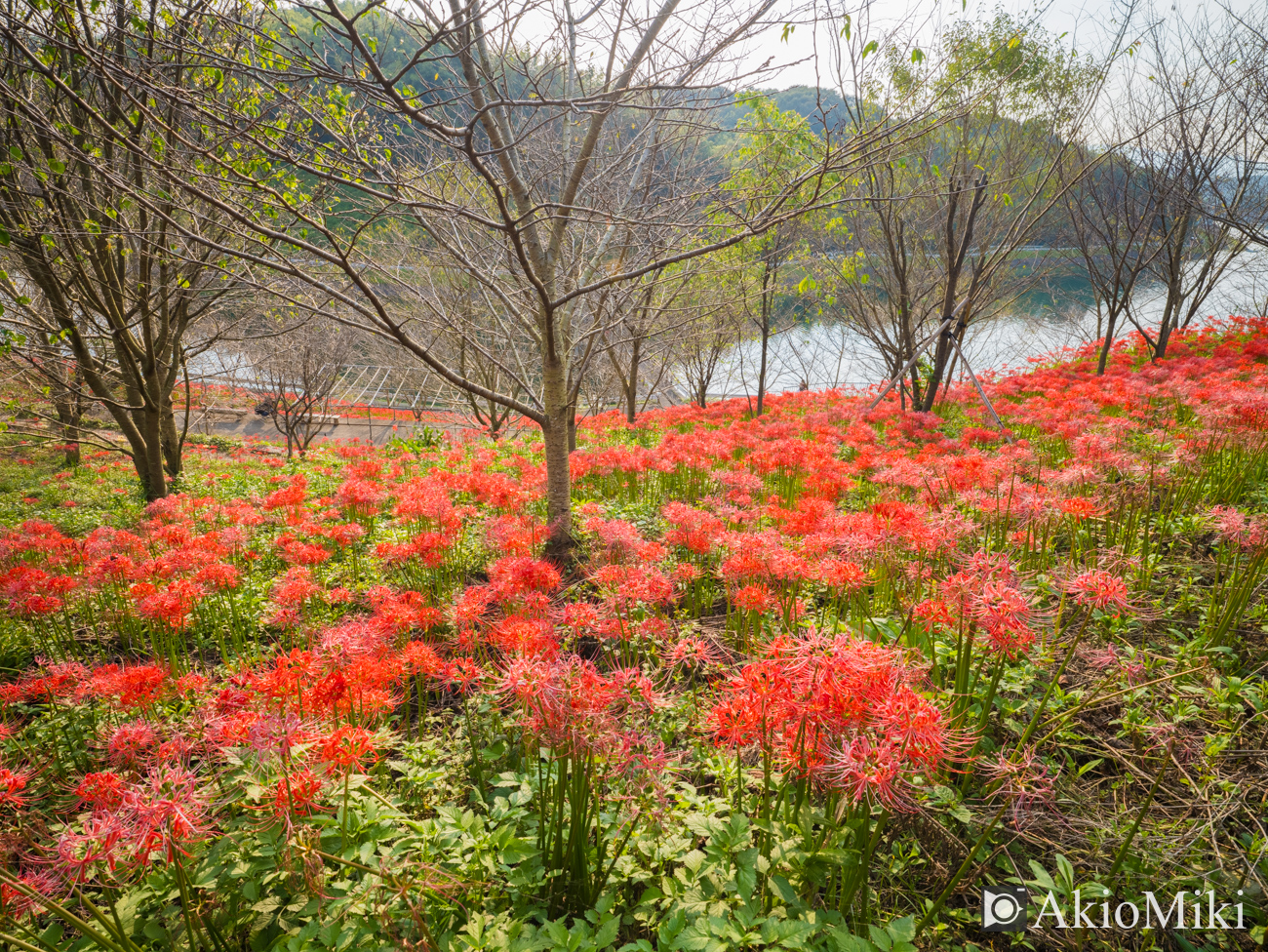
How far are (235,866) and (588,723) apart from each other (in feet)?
4.11

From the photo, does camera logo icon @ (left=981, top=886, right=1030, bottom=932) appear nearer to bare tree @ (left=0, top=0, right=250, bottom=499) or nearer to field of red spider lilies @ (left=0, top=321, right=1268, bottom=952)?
field of red spider lilies @ (left=0, top=321, right=1268, bottom=952)

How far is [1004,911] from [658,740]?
134 centimetres

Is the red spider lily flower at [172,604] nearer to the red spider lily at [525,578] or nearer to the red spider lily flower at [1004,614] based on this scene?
the red spider lily at [525,578]

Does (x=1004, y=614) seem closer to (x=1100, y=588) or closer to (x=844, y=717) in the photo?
(x=1100, y=588)

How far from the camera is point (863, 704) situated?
58.7 inches

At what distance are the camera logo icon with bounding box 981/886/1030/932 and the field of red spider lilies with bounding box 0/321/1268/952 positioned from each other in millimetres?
64

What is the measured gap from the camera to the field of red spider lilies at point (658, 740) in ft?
5.26

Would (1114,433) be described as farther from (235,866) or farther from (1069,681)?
(235,866)

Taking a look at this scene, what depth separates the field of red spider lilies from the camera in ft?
5.26

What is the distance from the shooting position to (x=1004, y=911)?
6.28 ft

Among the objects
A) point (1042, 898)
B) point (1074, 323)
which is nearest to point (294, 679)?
point (1042, 898)

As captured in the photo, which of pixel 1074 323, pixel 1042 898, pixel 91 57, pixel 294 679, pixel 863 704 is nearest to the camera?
pixel 863 704

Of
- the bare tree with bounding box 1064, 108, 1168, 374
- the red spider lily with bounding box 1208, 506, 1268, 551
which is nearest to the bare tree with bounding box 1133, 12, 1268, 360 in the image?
the bare tree with bounding box 1064, 108, 1168, 374

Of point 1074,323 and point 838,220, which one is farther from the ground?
point 1074,323
